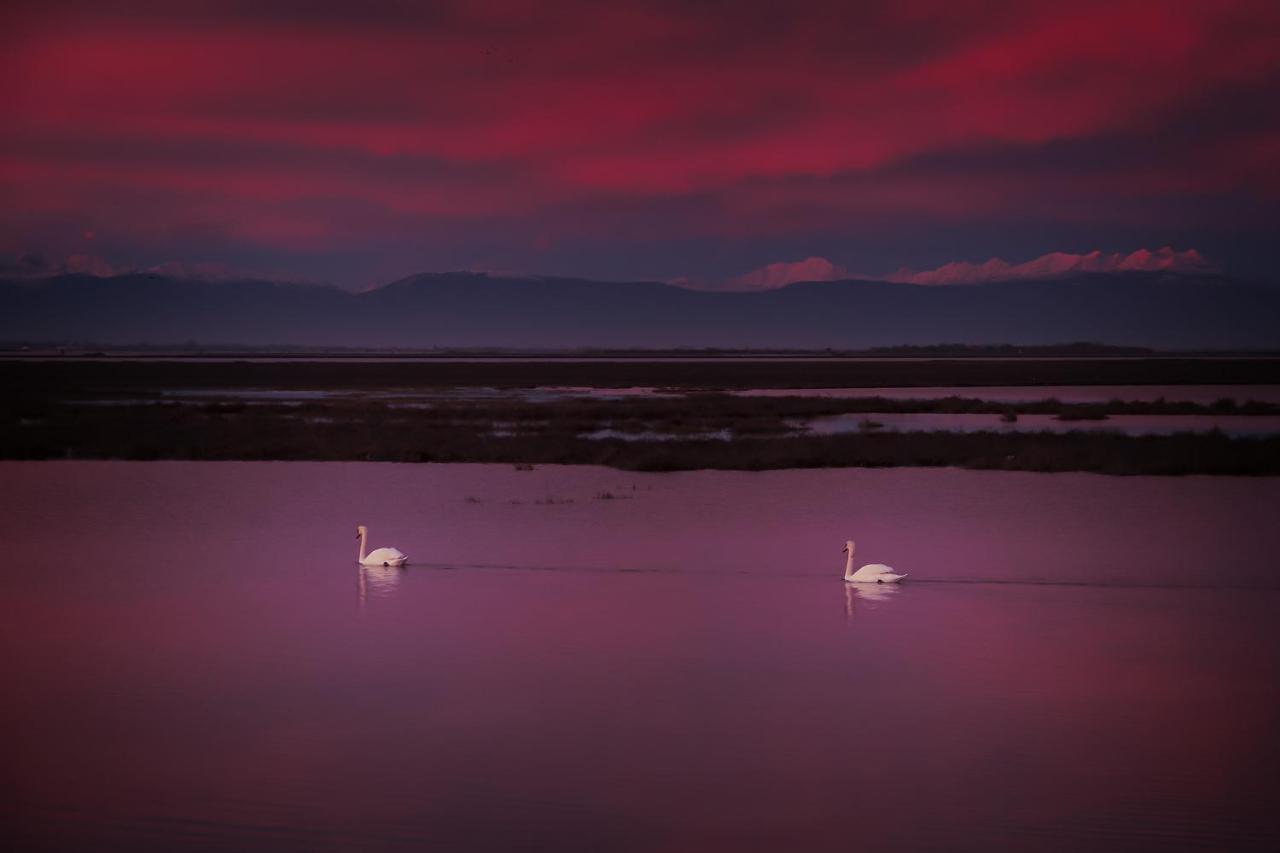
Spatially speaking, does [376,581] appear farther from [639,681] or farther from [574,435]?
[574,435]

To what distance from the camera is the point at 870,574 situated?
17.3 meters

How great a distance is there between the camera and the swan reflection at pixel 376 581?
16797 mm

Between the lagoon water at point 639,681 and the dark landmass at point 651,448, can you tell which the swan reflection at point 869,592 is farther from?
the dark landmass at point 651,448

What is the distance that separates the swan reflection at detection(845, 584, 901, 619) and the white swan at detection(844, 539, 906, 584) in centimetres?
7

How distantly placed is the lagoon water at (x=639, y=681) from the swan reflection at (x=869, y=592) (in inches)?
3.3

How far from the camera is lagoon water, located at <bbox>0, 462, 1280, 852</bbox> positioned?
9188 mm

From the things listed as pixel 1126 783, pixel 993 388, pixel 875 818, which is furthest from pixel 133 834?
pixel 993 388

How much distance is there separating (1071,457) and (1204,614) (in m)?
14.9

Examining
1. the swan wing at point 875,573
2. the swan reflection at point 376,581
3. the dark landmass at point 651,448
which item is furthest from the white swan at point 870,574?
the dark landmass at point 651,448

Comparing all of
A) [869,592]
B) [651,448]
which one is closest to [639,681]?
[869,592]

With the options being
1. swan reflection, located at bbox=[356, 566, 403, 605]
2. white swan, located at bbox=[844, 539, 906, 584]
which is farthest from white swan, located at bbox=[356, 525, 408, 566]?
white swan, located at bbox=[844, 539, 906, 584]

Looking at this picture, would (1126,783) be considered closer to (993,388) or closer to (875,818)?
(875,818)

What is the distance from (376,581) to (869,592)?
578cm

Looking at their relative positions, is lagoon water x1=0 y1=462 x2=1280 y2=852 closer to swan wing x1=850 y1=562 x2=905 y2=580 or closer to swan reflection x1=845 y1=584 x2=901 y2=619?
swan reflection x1=845 y1=584 x2=901 y2=619
